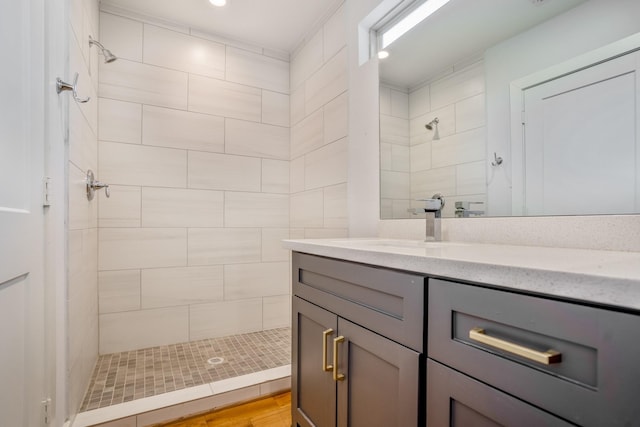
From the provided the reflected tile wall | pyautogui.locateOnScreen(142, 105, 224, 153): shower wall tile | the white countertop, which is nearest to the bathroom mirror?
the white countertop

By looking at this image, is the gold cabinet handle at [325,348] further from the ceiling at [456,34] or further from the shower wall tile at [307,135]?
the shower wall tile at [307,135]

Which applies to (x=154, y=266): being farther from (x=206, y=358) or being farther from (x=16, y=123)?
(x=16, y=123)

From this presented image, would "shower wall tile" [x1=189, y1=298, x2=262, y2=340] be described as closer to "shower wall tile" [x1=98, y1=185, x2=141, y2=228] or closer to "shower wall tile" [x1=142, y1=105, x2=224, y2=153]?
"shower wall tile" [x1=98, y1=185, x2=141, y2=228]

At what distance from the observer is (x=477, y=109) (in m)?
1.27

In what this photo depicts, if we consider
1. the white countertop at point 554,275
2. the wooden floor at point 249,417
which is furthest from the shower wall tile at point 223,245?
the white countertop at point 554,275

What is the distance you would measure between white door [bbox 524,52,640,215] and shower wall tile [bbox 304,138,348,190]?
3.56ft

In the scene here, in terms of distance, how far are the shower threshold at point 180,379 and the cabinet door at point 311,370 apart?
52 centimetres

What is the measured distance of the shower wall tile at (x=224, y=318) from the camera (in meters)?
2.35

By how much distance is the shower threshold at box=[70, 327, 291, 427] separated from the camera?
149 cm

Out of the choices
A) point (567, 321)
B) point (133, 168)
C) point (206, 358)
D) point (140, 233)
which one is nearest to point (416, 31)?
point (567, 321)

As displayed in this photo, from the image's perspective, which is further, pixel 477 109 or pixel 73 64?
pixel 73 64

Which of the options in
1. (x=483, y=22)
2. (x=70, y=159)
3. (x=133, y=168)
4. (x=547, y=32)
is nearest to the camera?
(x=547, y=32)

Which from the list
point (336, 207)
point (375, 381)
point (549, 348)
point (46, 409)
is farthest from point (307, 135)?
point (549, 348)

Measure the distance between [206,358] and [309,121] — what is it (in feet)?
5.88
